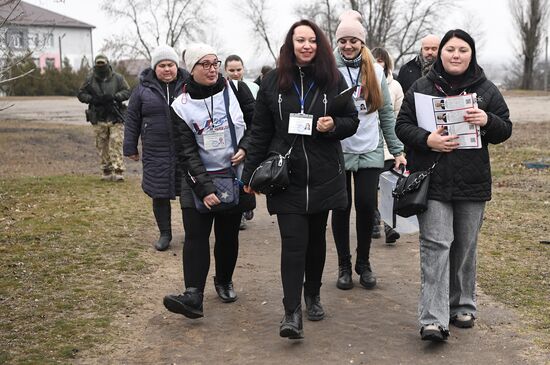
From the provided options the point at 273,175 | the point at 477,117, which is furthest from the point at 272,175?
the point at 477,117

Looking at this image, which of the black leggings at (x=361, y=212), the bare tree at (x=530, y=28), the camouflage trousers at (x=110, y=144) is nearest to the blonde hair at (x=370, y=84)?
the black leggings at (x=361, y=212)

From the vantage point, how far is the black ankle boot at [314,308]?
5.37 meters

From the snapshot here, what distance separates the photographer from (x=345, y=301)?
229 inches

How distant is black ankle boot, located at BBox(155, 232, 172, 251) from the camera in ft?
25.4

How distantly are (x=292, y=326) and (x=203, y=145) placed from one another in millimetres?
1429

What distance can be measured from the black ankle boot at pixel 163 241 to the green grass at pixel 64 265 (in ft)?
0.55

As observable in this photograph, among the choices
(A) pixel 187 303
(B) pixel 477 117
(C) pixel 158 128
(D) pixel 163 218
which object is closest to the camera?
(B) pixel 477 117

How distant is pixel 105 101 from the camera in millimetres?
11594

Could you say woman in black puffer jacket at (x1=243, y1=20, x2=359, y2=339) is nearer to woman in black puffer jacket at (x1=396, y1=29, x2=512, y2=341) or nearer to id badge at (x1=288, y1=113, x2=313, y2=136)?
id badge at (x1=288, y1=113, x2=313, y2=136)

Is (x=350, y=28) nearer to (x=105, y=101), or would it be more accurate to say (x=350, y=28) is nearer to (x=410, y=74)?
(x=410, y=74)

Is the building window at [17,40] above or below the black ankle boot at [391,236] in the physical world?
above

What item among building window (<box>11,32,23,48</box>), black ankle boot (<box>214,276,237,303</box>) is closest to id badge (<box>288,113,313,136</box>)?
black ankle boot (<box>214,276,237,303</box>)

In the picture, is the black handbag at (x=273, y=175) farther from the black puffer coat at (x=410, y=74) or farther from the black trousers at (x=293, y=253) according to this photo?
the black puffer coat at (x=410, y=74)

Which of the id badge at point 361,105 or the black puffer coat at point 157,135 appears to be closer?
the id badge at point 361,105
